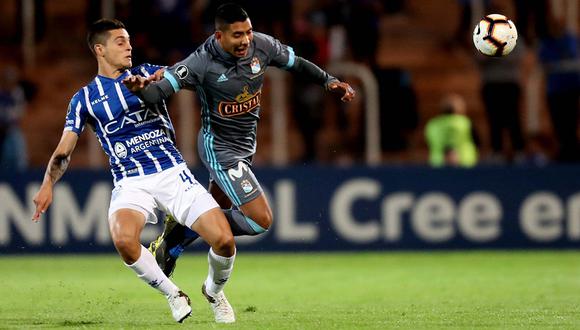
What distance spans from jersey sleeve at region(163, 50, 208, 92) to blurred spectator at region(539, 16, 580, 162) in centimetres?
823

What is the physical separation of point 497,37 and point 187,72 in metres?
2.66

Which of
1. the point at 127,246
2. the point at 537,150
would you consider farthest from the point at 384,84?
the point at 127,246

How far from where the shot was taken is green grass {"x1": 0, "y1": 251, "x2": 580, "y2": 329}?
8484 millimetres

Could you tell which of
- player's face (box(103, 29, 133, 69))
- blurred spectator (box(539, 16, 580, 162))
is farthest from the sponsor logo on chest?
blurred spectator (box(539, 16, 580, 162))

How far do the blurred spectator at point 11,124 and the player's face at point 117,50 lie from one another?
714 cm

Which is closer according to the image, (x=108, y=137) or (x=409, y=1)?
(x=108, y=137)

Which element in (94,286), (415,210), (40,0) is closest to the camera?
(94,286)

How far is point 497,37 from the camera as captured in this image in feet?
32.2

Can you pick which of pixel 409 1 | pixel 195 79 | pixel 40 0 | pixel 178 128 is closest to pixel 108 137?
pixel 195 79

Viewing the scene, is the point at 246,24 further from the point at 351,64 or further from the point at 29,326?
the point at 351,64

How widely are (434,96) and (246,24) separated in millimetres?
8970

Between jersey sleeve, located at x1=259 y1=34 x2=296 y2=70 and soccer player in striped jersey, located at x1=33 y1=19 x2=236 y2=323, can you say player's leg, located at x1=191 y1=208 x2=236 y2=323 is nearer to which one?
soccer player in striped jersey, located at x1=33 y1=19 x2=236 y2=323

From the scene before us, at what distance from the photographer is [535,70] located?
1633cm

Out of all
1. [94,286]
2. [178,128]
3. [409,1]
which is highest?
[409,1]
